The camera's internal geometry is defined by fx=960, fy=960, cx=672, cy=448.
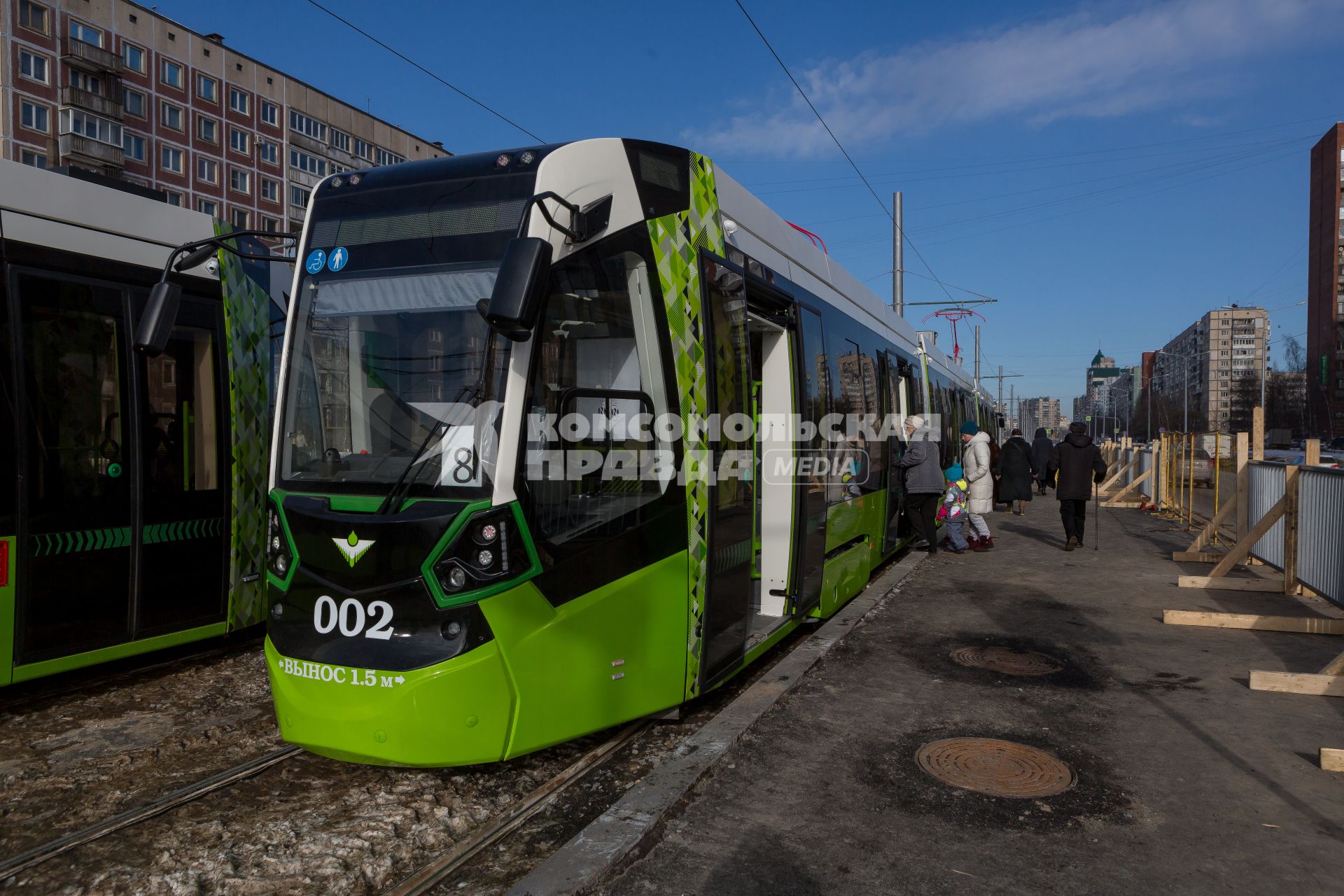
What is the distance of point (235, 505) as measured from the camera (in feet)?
23.0

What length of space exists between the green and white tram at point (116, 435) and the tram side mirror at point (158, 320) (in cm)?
23

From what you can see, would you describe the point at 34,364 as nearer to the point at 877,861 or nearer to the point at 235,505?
the point at 235,505

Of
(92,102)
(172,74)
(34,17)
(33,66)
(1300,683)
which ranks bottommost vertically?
(1300,683)

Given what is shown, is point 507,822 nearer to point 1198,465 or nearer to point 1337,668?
point 1337,668

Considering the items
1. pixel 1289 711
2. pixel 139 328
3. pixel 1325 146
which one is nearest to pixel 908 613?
pixel 1289 711

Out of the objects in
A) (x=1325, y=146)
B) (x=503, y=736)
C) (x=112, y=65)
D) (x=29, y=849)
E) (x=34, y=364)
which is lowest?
(x=29, y=849)

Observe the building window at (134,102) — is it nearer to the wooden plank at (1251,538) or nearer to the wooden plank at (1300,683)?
the wooden plank at (1251,538)

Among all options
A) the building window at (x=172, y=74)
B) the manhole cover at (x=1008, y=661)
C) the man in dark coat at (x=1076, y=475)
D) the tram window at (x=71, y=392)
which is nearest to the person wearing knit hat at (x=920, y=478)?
the man in dark coat at (x=1076, y=475)

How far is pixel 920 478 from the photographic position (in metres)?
12.3

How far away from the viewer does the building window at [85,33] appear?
154 feet

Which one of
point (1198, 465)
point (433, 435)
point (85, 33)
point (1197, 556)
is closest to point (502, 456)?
point (433, 435)

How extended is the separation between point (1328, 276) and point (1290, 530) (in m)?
97.5

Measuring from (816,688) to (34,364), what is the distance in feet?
17.1

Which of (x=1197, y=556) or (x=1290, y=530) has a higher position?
(x=1290, y=530)
